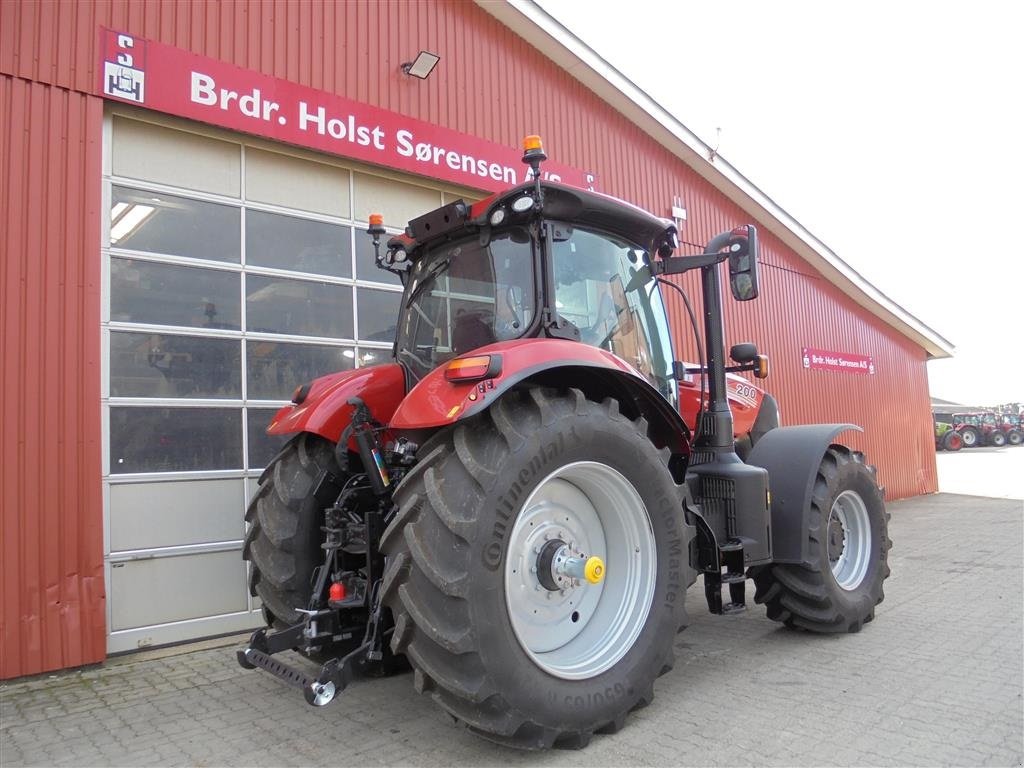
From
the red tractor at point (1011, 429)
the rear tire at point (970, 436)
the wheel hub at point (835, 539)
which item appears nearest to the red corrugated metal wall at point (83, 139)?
the wheel hub at point (835, 539)

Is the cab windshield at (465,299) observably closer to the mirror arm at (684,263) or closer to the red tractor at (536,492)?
the red tractor at (536,492)

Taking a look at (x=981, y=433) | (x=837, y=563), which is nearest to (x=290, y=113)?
(x=837, y=563)

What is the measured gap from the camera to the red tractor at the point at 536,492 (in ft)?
8.88

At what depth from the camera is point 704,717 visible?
129 inches

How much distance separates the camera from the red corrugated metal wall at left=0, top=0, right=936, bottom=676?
448 cm

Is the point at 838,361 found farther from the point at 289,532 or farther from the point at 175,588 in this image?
the point at 289,532

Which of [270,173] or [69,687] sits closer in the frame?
[69,687]

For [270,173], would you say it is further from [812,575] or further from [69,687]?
[812,575]

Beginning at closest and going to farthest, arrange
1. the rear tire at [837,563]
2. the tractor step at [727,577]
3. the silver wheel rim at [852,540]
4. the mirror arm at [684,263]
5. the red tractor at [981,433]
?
the tractor step at [727,577], the mirror arm at [684,263], the rear tire at [837,563], the silver wheel rim at [852,540], the red tractor at [981,433]

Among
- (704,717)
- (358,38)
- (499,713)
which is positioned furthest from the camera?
(358,38)

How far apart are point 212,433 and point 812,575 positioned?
4435 mm

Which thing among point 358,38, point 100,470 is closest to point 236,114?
point 358,38

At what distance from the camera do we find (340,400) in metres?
3.91

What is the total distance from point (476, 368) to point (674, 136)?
25.9 ft
